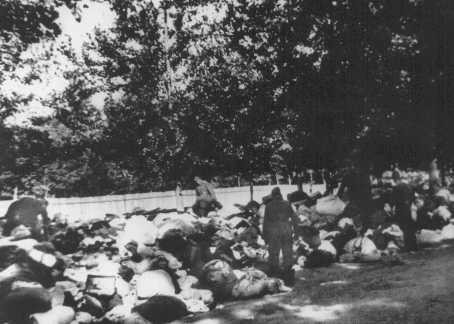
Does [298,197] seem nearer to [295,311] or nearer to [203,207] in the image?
[203,207]

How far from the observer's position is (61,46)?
11531mm

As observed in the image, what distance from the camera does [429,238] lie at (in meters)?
9.81

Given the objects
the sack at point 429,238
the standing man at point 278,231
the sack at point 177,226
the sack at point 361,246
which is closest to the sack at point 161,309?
the sack at point 177,226

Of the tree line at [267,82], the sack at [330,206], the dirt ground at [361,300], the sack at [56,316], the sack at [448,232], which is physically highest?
the tree line at [267,82]

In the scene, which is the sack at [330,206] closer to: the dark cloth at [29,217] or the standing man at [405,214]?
the standing man at [405,214]

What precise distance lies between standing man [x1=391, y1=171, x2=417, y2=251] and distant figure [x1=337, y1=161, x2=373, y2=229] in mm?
923

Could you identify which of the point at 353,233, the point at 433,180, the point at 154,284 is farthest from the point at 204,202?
the point at 433,180

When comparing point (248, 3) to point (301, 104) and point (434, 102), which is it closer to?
point (301, 104)

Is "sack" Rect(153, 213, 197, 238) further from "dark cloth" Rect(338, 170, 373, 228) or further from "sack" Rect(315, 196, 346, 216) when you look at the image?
Result: "dark cloth" Rect(338, 170, 373, 228)

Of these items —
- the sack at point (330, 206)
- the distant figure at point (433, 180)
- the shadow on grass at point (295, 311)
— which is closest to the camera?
the shadow on grass at point (295, 311)

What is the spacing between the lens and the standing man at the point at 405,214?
30.9 ft

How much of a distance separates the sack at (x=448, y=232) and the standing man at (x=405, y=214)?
1132mm

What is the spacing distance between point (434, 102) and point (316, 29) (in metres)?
3.73

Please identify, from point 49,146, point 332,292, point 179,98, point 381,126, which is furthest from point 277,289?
point 49,146
